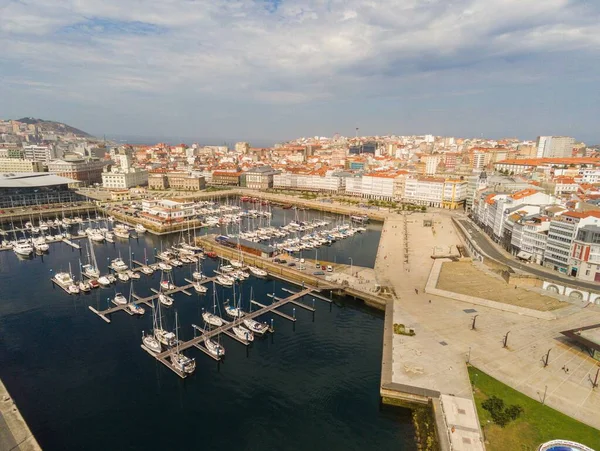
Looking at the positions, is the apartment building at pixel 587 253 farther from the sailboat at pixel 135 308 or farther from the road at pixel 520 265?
the sailboat at pixel 135 308

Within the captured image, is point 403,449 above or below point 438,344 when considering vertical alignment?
below

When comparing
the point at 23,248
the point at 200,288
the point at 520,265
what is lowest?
the point at 200,288

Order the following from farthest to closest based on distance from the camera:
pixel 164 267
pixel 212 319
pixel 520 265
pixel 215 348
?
pixel 164 267 < pixel 520 265 < pixel 212 319 < pixel 215 348

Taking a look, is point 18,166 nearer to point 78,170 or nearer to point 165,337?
point 78,170

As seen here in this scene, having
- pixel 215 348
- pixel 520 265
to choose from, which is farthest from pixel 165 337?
pixel 520 265

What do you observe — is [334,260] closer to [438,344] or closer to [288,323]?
[288,323]

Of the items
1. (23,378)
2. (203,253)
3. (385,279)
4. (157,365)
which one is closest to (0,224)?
(203,253)

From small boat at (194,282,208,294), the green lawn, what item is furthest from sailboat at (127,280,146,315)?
the green lawn
